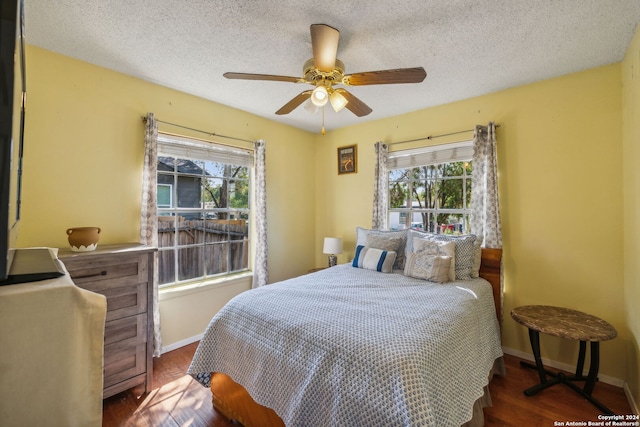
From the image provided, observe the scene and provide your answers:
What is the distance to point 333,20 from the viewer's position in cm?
179

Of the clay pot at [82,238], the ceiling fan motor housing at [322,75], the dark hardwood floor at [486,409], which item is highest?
the ceiling fan motor housing at [322,75]

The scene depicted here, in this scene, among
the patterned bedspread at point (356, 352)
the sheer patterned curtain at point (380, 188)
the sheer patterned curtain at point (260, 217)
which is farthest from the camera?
the sheer patterned curtain at point (380, 188)

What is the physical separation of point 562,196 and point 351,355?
100 inches

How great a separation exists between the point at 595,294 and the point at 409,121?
2499 mm

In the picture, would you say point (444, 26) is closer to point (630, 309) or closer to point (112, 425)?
point (630, 309)

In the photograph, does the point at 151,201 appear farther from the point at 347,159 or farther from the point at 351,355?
the point at 347,159

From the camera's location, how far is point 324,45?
1.63m

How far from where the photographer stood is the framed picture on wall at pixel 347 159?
3.99m

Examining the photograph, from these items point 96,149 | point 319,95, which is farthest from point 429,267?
point 96,149

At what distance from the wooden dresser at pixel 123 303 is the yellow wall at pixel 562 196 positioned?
333 centimetres

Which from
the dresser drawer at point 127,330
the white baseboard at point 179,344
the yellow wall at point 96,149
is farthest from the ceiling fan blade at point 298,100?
the white baseboard at point 179,344

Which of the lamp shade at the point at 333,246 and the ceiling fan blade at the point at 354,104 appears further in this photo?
the lamp shade at the point at 333,246

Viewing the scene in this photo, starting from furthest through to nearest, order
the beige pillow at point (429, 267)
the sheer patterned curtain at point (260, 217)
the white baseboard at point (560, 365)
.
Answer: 1. the sheer patterned curtain at point (260, 217)
2. the beige pillow at point (429, 267)
3. the white baseboard at point (560, 365)

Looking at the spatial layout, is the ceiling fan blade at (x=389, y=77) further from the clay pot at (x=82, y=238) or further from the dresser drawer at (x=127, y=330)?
the dresser drawer at (x=127, y=330)
